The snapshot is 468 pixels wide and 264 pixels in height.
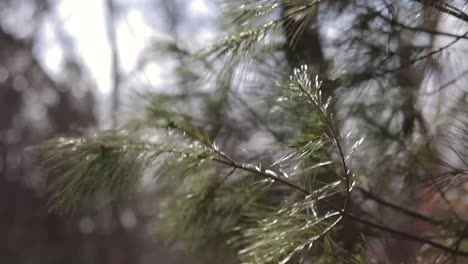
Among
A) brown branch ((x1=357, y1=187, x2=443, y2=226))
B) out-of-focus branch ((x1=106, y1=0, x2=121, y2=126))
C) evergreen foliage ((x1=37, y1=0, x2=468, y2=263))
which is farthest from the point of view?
out-of-focus branch ((x1=106, y1=0, x2=121, y2=126))

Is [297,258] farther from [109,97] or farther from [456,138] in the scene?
[109,97]

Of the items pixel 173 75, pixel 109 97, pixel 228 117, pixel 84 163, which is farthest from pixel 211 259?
pixel 109 97

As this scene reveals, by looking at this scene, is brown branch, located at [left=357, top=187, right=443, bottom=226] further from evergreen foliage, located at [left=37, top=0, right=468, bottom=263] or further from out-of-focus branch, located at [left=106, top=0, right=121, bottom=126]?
out-of-focus branch, located at [left=106, top=0, right=121, bottom=126]

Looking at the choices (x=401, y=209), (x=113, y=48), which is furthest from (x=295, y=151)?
(x=113, y=48)

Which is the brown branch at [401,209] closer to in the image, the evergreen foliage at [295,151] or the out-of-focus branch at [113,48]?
the evergreen foliage at [295,151]

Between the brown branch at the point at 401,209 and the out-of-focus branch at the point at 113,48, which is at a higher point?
the out-of-focus branch at the point at 113,48

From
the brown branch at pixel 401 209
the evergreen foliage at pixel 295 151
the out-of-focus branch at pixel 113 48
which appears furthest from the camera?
the out-of-focus branch at pixel 113 48

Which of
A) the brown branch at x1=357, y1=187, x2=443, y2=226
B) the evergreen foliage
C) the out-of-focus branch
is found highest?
the out-of-focus branch

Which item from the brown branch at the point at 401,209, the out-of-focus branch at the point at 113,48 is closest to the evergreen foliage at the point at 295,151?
the brown branch at the point at 401,209

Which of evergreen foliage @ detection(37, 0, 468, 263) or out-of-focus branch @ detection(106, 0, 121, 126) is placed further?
out-of-focus branch @ detection(106, 0, 121, 126)

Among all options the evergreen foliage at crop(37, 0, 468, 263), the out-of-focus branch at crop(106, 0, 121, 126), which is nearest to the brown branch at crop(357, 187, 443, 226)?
the evergreen foliage at crop(37, 0, 468, 263)

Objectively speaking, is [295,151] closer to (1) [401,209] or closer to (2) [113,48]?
(1) [401,209]

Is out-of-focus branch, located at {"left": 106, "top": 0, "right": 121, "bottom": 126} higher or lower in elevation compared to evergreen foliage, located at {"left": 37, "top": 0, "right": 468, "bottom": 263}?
higher
